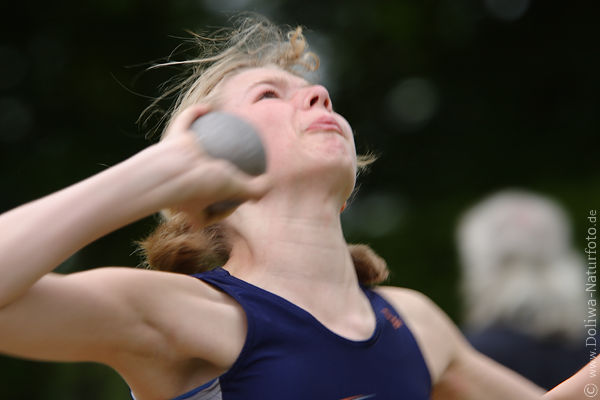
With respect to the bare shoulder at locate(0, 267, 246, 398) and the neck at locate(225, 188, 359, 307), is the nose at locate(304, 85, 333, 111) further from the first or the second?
the bare shoulder at locate(0, 267, 246, 398)

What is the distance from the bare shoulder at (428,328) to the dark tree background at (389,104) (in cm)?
417

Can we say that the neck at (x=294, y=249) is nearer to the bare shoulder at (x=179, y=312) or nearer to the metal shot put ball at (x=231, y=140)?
the bare shoulder at (x=179, y=312)

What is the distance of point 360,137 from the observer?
24.0 feet

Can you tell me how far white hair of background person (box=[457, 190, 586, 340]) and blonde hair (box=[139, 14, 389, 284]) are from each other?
1309 millimetres

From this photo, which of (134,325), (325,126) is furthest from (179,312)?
(325,126)

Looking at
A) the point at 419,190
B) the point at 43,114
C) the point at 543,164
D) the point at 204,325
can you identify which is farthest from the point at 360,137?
the point at 204,325

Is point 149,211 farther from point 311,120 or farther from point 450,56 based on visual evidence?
point 450,56

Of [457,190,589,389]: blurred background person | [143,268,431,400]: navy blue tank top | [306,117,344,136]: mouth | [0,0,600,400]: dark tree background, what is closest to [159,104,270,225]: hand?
[143,268,431,400]: navy blue tank top

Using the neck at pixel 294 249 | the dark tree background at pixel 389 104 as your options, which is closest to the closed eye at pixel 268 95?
the neck at pixel 294 249

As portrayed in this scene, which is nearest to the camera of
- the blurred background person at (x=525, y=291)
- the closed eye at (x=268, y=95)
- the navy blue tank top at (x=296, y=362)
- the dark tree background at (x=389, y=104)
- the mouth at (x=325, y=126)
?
the navy blue tank top at (x=296, y=362)

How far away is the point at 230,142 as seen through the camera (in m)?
1.73

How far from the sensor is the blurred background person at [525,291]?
3.56m

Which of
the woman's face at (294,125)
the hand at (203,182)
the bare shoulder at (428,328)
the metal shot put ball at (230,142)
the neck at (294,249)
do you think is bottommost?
the bare shoulder at (428,328)

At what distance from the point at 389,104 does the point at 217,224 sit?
5426 millimetres
